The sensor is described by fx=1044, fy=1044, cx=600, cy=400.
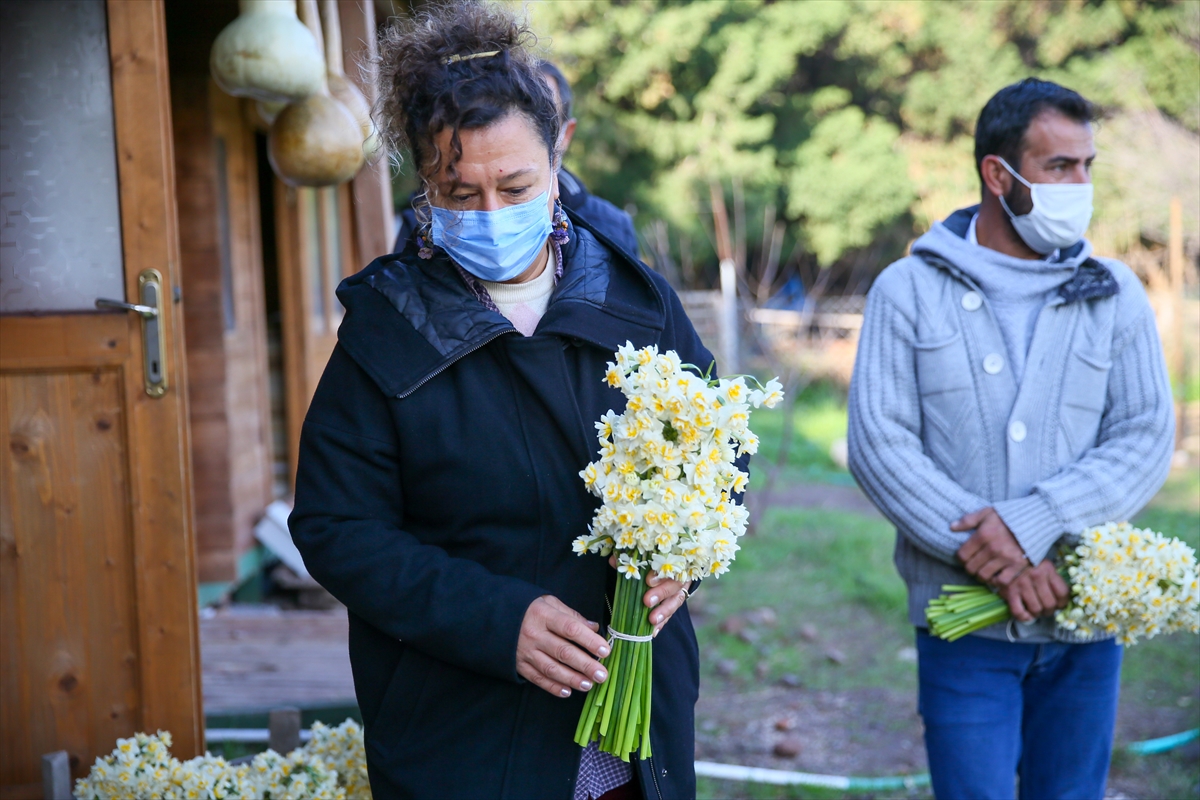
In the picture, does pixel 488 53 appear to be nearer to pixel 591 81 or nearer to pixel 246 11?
pixel 246 11

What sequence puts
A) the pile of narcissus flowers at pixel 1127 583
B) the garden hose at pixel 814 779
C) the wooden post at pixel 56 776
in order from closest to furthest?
the pile of narcissus flowers at pixel 1127 583
the wooden post at pixel 56 776
the garden hose at pixel 814 779

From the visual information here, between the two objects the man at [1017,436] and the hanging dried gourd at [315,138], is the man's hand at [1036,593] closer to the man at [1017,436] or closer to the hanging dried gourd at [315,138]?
the man at [1017,436]

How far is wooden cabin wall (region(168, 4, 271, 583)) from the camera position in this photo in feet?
18.7

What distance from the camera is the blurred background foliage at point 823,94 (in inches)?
785

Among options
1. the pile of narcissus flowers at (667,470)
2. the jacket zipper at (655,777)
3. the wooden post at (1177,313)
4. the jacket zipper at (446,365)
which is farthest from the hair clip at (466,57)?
the wooden post at (1177,313)

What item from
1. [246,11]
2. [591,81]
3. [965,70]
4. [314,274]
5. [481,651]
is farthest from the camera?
[965,70]

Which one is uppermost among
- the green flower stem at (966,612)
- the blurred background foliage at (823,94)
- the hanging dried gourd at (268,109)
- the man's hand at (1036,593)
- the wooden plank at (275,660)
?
the blurred background foliage at (823,94)

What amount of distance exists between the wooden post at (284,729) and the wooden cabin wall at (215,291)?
108 inches

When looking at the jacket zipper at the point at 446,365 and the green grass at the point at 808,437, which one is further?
the green grass at the point at 808,437

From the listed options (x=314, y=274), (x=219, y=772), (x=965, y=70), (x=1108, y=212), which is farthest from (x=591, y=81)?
(x=219, y=772)

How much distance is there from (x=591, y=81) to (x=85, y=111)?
18.0 m

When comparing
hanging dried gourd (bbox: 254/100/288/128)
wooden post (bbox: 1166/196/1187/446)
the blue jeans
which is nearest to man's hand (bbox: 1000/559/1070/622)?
the blue jeans

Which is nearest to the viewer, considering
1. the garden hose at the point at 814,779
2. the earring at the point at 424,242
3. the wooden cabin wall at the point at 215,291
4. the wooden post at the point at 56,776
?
the earring at the point at 424,242

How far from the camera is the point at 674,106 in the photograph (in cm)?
2125
